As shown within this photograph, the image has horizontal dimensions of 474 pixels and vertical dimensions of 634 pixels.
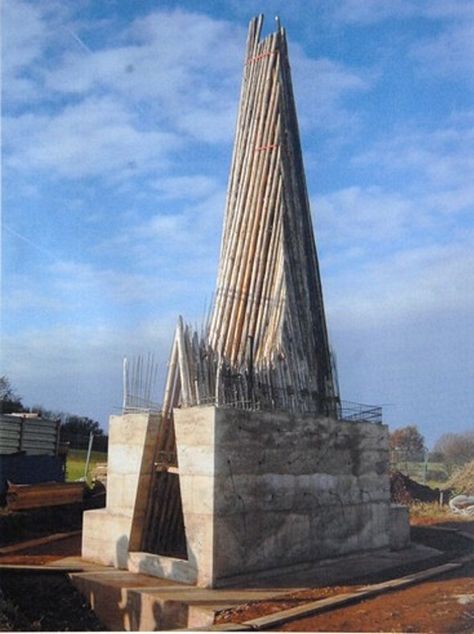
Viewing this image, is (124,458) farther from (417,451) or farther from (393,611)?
(417,451)

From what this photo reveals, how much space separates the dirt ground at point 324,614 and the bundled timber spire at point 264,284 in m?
2.78

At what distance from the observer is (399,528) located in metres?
12.6

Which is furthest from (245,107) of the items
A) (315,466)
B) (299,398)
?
(315,466)

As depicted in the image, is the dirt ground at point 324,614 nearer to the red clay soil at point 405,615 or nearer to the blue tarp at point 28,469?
the red clay soil at point 405,615

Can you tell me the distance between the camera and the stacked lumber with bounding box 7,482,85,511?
503 inches

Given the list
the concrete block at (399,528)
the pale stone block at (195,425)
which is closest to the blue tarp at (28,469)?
the pale stone block at (195,425)

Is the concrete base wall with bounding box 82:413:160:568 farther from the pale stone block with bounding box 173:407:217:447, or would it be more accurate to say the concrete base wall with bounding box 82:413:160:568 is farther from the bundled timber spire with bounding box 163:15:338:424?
the pale stone block with bounding box 173:407:217:447

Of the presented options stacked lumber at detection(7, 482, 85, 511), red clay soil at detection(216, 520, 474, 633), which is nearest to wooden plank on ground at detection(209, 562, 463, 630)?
red clay soil at detection(216, 520, 474, 633)

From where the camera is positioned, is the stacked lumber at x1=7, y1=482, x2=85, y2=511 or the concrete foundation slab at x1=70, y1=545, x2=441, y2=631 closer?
the concrete foundation slab at x1=70, y1=545, x2=441, y2=631

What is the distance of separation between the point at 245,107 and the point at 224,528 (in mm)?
7983

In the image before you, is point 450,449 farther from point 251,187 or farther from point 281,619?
point 281,619

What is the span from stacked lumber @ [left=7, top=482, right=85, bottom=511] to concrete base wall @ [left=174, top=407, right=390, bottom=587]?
15.3 ft

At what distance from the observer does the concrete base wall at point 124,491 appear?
10.2 meters

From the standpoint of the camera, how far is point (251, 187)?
42.9 feet
